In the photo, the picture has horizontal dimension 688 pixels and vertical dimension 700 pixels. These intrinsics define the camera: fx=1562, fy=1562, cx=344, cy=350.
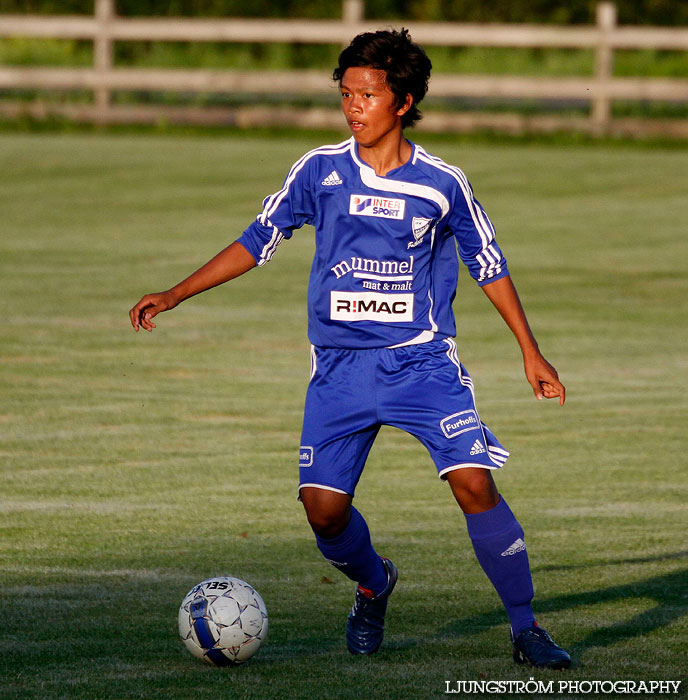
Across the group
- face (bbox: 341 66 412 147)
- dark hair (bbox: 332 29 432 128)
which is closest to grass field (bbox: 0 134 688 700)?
face (bbox: 341 66 412 147)

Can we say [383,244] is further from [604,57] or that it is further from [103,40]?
[103,40]

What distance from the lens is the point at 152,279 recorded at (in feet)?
49.2

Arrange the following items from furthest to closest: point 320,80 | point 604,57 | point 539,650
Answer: point 320,80 < point 604,57 < point 539,650

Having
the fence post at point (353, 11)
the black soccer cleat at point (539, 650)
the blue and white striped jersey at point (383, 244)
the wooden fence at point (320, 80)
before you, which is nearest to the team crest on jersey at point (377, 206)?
the blue and white striped jersey at point (383, 244)

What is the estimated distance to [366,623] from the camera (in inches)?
221

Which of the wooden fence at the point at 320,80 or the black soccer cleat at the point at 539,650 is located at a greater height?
the wooden fence at the point at 320,80

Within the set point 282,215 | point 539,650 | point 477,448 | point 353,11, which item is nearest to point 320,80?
point 353,11

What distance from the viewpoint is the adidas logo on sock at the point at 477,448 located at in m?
5.29

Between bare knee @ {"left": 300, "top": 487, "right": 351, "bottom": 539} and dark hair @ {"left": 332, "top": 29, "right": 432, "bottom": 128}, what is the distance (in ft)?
4.47

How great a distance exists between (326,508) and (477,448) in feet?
1.90

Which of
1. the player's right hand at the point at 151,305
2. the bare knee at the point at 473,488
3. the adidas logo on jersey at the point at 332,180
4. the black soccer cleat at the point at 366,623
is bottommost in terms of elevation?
the black soccer cleat at the point at 366,623

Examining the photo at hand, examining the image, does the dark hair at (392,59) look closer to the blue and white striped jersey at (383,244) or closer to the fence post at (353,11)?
the blue and white striped jersey at (383,244)

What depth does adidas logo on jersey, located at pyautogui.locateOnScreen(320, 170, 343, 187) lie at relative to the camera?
5535mm

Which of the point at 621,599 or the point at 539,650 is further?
the point at 621,599
